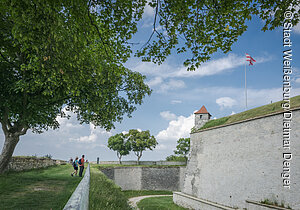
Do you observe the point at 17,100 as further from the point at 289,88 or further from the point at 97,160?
the point at 97,160

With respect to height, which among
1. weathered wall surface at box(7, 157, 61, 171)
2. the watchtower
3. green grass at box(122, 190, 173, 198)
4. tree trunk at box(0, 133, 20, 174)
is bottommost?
green grass at box(122, 190, 173, 198)

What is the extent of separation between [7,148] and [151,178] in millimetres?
26868

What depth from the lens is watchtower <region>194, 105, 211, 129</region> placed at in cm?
2533

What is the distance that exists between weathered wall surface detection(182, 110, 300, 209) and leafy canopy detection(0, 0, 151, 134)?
29.0ft

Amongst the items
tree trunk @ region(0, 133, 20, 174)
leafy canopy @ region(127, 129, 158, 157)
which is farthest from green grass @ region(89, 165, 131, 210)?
leafy canopy @ region(127, 129, 158, 157)

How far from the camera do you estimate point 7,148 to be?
13078mm

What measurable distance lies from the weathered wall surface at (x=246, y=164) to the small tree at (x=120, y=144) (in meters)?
37.2

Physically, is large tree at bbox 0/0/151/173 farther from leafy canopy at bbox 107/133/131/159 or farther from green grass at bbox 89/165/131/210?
leafy canopy at bbox 107/133/131/159

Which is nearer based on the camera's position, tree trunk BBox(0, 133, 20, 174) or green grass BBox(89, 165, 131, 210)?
A: green grass BBox(89, 165, 131, 210)

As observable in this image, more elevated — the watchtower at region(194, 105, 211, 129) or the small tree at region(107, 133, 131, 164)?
the watchtower at region(194, 105, 211, 129)

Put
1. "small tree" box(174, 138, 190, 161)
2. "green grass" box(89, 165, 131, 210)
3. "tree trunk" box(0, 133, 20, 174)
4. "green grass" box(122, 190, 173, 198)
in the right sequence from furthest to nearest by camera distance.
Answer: "small tree" box(174, 138, 190, 161)
"green grass" box(122, 190, 173, 198)
"tree trunk" box(0, 133, 20, 174)
"green grass" box(89, 165, 131, 210)

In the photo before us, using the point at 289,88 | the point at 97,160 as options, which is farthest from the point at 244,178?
the point at 97,160

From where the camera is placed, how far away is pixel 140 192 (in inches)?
1356

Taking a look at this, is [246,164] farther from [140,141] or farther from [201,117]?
[140,141]
